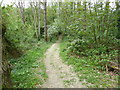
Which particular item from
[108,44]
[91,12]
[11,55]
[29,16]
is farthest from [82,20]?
[29,16]

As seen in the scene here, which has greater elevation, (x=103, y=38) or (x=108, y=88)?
(x=103, y=38)

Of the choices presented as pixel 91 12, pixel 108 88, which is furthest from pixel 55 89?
pixel 91 12

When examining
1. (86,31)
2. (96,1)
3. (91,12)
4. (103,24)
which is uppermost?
(96,1)

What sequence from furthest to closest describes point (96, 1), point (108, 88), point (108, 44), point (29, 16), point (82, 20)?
point (29, 16)
point (108, 44)
point (82, 20)
point (96, 1)
point (108, 88)

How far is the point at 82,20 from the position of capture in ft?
29.1

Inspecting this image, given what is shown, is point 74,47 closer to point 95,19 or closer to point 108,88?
point 95,19

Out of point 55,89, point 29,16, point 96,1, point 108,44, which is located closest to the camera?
point 55,89

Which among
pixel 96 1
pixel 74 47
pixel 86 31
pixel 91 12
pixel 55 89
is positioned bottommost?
pixel 55 89

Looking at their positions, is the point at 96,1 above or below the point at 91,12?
above

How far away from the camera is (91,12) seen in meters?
8.41

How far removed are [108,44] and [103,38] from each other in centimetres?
76

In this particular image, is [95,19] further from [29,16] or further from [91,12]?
[29,16]

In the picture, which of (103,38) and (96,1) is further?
(103,38)

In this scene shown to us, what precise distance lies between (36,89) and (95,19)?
7.13m
